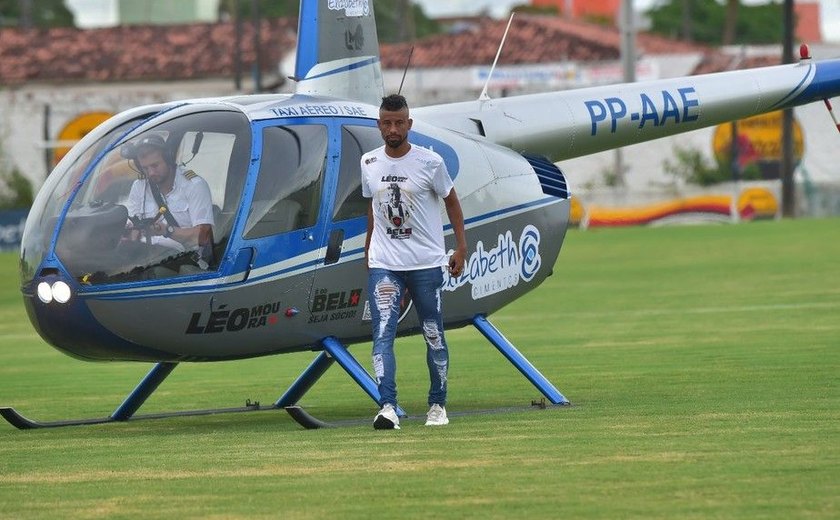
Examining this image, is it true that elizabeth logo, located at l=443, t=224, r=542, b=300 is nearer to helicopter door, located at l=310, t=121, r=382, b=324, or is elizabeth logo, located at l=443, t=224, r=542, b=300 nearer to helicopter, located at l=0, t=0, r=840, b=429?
helicopter, located at l=0, t=0, r=840, b=429

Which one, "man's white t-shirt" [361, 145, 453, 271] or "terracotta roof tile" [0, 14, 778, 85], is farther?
"terracotta roof tile" [0, 14, 778, 85]

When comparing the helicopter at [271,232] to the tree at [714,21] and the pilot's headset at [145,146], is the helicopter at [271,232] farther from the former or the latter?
the tree at [714,21]

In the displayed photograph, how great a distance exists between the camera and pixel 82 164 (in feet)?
36.7

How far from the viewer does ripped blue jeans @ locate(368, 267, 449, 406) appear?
10.9 meters

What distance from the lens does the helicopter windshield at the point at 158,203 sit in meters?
10.9

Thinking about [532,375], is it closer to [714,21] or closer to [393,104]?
[393,104]

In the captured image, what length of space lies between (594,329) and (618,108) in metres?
6.49

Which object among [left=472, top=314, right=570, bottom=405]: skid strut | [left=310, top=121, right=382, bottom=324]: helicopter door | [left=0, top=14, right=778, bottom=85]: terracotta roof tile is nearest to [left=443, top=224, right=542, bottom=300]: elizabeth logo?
[left=472, top=314, right=570, bottom=405]: skid strut

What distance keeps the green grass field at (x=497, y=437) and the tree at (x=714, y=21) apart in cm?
8216

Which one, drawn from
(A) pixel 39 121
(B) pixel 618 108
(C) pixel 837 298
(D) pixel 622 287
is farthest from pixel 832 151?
(B) pixel 618 108

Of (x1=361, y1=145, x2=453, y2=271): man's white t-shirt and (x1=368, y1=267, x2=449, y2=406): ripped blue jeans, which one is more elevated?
(x1=361, y1=145, x2=453, y2=271): man's white t-shirt

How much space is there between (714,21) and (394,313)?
98772mm

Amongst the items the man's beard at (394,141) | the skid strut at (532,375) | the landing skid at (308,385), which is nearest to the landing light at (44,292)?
the landing skid at (308,385)

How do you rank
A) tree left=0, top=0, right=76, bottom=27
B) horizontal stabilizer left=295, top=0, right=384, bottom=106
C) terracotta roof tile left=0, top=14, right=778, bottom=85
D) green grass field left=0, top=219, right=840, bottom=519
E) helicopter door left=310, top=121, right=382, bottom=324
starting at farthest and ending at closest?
1. tree left=0, top=0, right=76, bottom=27
2. terracotta roof tile left=0, top=14, right=778, bottom=85
3. horizontal stabilizer left=295, top=0, right=384, bottom=106
4. helicopter door left=310, top=121, right=382, bottom=324
5. green grass field left=0, top=219, right=840, bottom=519
